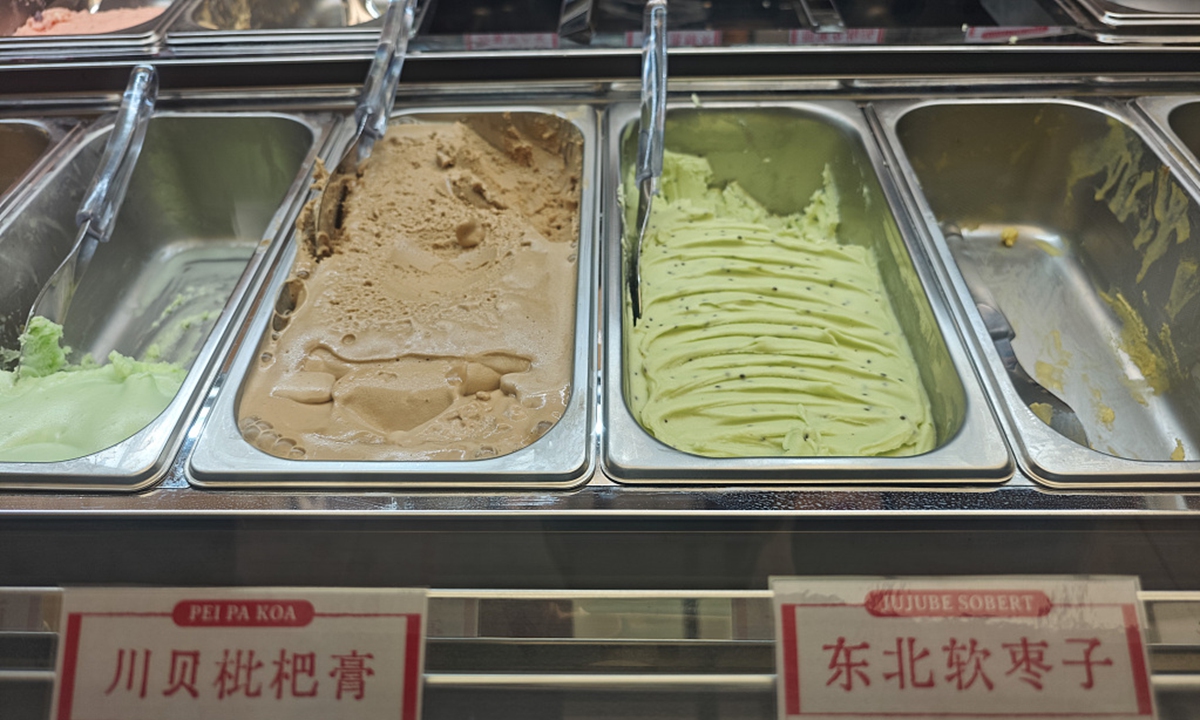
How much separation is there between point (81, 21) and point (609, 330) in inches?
71.4

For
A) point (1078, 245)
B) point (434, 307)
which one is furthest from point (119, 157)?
point (1078, 245)

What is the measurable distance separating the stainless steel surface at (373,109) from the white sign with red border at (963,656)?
1.02 metres

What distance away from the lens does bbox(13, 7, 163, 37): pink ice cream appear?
5.87 feet

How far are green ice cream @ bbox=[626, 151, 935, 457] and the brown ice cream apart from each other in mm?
178

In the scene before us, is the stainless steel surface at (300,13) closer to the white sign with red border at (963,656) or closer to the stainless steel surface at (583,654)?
the stainless steel surface at (583,654)

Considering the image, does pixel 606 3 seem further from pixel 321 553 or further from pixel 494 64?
pixel 321 553

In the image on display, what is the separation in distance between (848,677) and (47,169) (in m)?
1.65

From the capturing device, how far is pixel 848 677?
70 cm

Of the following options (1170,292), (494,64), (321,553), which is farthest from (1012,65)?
(321,553)

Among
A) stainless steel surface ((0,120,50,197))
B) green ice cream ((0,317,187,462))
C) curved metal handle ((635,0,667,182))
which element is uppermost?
stainless steel surface ((0,120,50,197))

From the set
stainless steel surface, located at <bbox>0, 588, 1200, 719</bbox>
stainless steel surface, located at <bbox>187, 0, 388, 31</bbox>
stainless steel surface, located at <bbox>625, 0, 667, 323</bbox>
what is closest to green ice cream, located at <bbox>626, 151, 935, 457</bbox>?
stainless steel surface, located at <bbox>625, 0, 667, 323</bbox>

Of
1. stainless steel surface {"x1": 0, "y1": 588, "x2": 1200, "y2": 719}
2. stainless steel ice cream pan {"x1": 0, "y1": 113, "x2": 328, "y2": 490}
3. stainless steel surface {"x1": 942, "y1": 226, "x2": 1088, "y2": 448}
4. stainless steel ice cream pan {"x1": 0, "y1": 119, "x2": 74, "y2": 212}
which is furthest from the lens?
stainless steel ice cream pan {"x1": 0, "y1": 119, "x2": 74, "y2": 212}

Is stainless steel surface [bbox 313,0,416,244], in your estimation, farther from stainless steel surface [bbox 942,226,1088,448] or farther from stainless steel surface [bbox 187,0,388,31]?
stainless steel surface [bbox 942,226,1088,448]

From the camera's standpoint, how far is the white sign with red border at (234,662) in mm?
709
